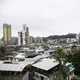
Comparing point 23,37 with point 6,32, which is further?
point 23,37

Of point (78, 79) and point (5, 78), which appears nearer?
point (5, 78)

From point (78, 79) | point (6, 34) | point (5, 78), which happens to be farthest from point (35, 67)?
point (6, 34)

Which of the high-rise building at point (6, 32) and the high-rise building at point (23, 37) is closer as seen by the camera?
the high-rise building at point (6, 32)

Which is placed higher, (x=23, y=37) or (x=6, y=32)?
(x=6, y=32)

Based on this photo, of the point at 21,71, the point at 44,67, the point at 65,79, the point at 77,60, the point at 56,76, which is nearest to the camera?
the point at 21,71

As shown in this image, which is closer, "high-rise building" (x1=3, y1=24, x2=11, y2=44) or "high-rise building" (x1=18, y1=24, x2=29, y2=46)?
"high-rise building" (x1=3, y1=24, x2=11, y2=44)

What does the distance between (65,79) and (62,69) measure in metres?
0.98

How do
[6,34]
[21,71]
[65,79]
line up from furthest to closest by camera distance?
[6,34] → [65,79] → [21,71]

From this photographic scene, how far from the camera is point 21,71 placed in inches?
576

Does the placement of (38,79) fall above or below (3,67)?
below

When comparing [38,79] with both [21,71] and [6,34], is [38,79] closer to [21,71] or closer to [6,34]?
[21,71]

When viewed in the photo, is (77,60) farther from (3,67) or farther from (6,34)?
(6,34)

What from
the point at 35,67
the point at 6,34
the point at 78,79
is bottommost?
the point at 78,79

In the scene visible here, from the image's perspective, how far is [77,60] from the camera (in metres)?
25.7
